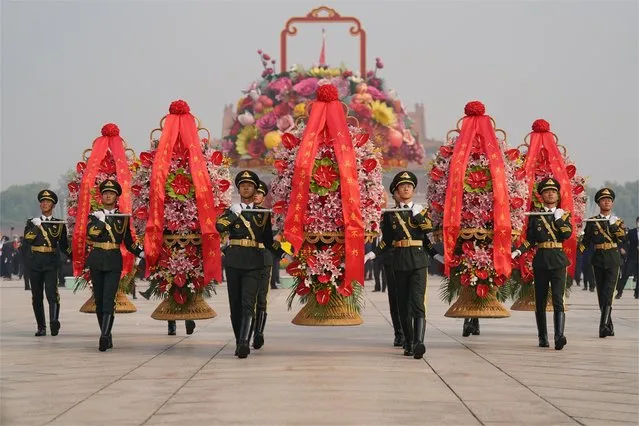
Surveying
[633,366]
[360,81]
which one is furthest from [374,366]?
[360,81]

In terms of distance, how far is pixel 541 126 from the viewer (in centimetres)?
1520

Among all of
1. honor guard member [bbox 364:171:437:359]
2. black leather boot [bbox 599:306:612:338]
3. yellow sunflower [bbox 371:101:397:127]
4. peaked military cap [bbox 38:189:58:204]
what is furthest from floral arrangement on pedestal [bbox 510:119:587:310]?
yellow sunflower [bbox 371:101:397:127]

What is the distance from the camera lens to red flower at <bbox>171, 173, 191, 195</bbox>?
1305cm

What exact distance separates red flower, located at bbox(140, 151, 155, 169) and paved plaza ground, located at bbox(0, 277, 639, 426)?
2135mm

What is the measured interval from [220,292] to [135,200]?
44.8ft

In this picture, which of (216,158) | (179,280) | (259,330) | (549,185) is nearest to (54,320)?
(179,280)

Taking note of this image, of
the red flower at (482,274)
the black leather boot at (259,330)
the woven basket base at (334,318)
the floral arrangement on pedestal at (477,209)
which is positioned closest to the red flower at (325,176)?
the woven basket base at (334,318)

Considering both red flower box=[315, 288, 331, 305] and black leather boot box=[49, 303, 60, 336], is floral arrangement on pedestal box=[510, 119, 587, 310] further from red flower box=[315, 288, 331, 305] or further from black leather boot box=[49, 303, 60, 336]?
black leather boot box=[49, 303, 60, 336]

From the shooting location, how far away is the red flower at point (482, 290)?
13.1 meters

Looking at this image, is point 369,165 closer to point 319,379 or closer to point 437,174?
point 437,174

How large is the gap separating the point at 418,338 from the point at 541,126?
5.12 metres

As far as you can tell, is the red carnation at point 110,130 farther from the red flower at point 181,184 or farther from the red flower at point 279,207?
the red flower at point 279,207

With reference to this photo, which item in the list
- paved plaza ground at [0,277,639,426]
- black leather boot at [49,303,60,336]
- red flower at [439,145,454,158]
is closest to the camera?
paved plaza ground at [0,277,639,426]

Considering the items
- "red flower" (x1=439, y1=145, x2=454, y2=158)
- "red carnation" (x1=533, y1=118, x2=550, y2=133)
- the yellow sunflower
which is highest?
the yellow sunflower
